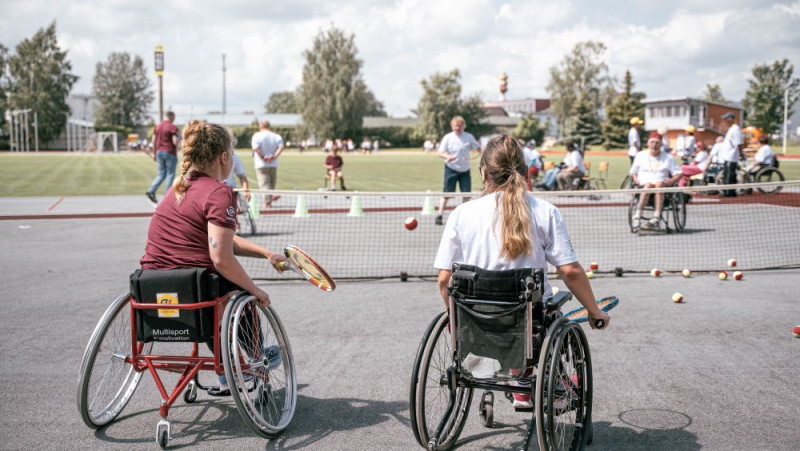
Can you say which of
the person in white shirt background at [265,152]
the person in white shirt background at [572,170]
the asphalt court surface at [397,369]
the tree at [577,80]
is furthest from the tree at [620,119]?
the asphalt court surface at [397,369]

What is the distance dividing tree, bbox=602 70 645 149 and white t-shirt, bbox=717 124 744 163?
58.4 metres

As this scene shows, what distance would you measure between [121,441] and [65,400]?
89 centimetres

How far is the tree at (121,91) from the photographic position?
4931 inches

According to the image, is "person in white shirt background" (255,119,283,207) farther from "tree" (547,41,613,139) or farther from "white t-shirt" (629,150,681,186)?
"tree" (547,41,613,139)

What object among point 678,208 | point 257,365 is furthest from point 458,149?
point 257,365

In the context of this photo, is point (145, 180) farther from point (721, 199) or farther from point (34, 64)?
point (34, 64)

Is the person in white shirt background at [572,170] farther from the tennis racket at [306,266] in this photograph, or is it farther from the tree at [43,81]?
the tree at [43,81]

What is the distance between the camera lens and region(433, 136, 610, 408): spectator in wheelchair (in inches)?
150

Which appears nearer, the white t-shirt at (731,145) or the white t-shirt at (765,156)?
the white t-shirt at (731,145)

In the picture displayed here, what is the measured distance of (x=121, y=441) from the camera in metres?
4.34

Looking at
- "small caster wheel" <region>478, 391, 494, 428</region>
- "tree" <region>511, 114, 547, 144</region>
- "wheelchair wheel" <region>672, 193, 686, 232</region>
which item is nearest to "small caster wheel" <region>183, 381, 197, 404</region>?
"small caster wheel" <region>478, 391, 494, 428</region>

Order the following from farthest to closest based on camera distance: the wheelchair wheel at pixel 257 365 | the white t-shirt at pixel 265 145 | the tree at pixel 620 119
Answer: the tree at pixel 620 119 → the white t-shirt at pixel 265 145 → the wheelchair wheel at pixel 257 365

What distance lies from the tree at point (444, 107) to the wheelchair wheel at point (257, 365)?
92501 millimetres

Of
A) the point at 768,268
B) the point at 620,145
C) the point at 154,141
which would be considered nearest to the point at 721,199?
the point at 768,268
